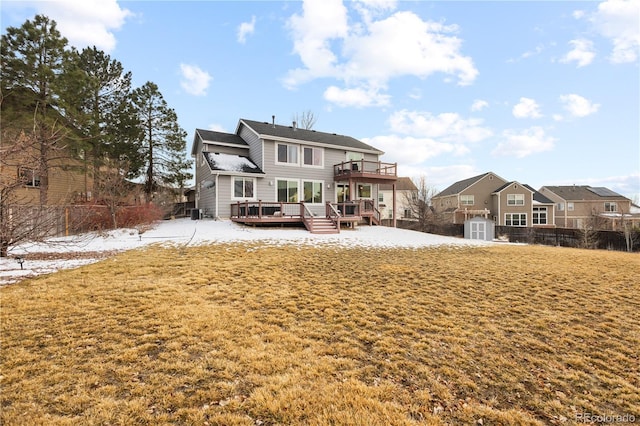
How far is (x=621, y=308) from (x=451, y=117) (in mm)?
23144

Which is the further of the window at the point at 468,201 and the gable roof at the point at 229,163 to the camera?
the window at the point at 468,201

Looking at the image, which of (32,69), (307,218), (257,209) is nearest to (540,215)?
(307,218)

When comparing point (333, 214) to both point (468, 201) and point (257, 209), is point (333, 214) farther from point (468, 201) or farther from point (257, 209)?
point (468, 201)

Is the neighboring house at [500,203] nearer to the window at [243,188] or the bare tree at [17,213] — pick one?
the window at [243,188]

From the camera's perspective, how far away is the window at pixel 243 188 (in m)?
18.6

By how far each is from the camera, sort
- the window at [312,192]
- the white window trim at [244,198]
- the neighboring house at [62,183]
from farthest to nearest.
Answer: the window at [312,192]
the white window trim at [244,198]
the neighboring house at [62,183]

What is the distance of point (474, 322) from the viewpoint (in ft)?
14.6

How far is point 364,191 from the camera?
2344 cm

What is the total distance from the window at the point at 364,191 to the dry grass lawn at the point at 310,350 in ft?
54.7

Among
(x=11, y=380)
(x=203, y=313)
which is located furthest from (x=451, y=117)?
(x=11, y=380)

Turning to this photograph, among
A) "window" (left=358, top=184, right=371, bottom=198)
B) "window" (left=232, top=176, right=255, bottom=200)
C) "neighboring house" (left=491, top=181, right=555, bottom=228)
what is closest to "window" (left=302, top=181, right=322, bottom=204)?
"window" (left=358, top=184, right=371, bottom=198)

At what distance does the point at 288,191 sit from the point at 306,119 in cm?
2298

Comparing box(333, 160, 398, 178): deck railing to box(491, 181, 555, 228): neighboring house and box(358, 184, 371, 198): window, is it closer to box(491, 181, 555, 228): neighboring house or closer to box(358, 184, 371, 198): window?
box(358, 184, 371, 198): window

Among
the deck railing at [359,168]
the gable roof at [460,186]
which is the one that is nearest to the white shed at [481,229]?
the deck railing at [359,168]
